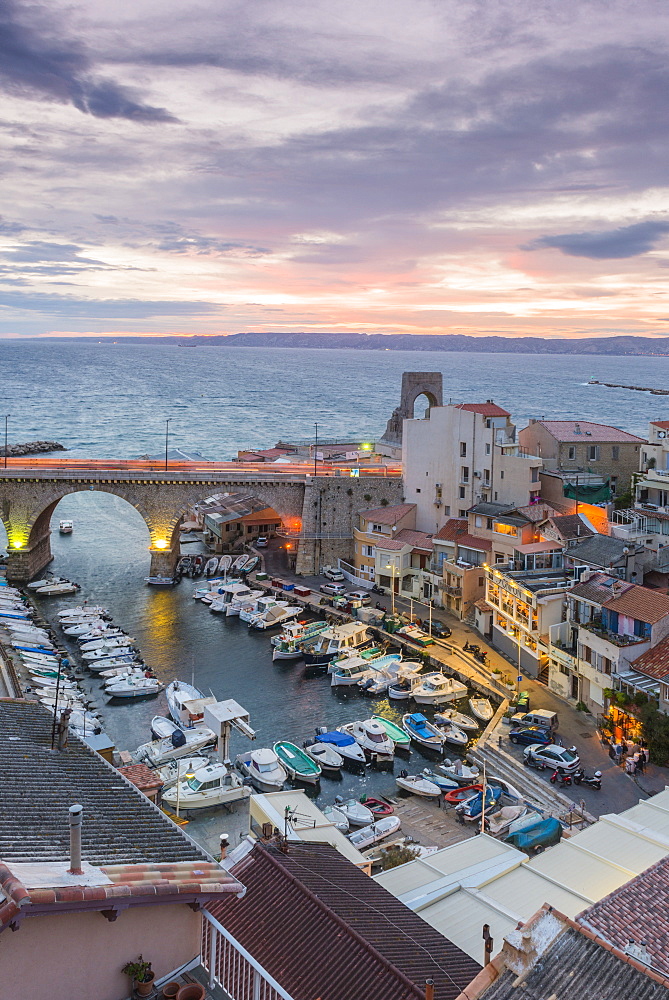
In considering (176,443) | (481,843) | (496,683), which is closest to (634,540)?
(496,683)

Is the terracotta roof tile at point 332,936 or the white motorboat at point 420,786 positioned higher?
the terracotta roof tile at point 332,936

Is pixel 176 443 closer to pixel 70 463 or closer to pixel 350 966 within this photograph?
pixel 70 463

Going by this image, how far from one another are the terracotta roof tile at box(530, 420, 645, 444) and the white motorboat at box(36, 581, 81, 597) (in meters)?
27.4

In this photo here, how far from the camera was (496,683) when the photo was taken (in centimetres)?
3159

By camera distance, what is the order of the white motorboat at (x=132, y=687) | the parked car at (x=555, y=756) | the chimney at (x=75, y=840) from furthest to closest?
the white motorboat at (x=132, y=687) < the parked car at (x=555, y=756) < the chimney at (x=75, y=840)

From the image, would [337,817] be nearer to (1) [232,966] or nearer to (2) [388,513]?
(1) [232,966]

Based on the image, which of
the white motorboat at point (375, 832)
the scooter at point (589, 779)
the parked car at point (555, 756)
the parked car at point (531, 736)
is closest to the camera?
the white motorboat at point (375, 832)

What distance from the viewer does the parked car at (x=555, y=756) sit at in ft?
79.4

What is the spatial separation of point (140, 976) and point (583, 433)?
44.0 metres

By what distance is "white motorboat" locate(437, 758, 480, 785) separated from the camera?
82.5 feet

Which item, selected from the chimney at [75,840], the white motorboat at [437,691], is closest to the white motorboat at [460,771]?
the white motorboat at [437,691]

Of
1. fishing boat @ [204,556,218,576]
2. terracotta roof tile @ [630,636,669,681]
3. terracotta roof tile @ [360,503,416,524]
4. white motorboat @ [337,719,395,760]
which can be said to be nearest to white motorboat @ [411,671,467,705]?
white motorboat @ [337,719,395,760]

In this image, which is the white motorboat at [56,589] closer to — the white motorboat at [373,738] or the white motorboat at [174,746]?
the white motorboat at [174,746]

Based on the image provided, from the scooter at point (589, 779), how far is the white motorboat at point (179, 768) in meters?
10.7
